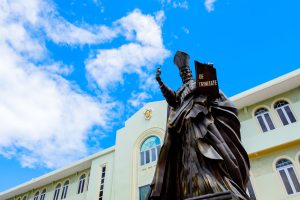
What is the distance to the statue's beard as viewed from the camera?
144 inches

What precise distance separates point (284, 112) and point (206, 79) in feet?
38.2

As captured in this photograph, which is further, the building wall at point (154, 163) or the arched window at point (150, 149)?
the arched window at point (150, 149)

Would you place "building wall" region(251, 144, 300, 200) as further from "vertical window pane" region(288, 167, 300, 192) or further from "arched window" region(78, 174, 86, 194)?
"arched window" region(78, 174, 86, 194)

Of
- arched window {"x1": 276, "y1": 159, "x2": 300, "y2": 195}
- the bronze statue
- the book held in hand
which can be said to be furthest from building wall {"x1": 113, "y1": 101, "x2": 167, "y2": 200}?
the book held in hand

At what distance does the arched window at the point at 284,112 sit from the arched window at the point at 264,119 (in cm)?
51

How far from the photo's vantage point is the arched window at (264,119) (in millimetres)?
12859

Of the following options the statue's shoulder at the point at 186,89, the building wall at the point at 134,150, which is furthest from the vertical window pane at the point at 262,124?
the statue's shoulder at the point at 186,89

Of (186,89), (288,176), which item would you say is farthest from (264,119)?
(186,89)

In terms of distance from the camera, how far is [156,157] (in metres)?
15.6

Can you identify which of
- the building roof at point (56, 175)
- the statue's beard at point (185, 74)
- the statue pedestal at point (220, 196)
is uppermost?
the building roof at point (56, 175)

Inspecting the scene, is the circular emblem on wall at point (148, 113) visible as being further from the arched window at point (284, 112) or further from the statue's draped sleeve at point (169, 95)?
the statue's draped sleeve at point (169, 95)

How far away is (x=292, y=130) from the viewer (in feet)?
39.0

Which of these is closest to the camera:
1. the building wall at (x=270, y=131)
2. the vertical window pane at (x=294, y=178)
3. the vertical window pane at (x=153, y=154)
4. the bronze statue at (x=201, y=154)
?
the bronze statue at (x=201, y=154)

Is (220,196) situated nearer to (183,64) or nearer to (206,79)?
(206,79)
